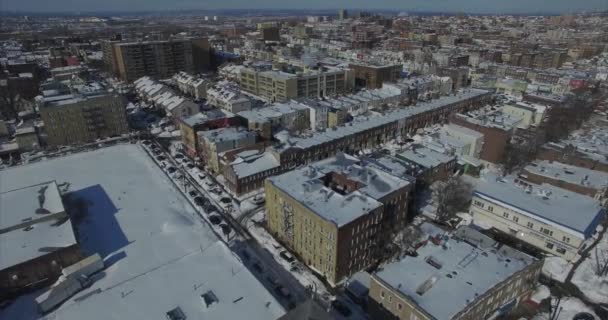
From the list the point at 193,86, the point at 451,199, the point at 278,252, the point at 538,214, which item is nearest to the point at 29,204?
the point at 278,252

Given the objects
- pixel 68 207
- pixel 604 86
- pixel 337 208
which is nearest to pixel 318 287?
pixel 337 208

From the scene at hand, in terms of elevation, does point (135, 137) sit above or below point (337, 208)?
below

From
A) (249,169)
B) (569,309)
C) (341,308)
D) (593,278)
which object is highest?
(249,169)

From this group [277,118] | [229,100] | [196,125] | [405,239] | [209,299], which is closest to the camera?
[209,299]

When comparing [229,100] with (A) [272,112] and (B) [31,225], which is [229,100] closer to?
→ (A) [272,112]

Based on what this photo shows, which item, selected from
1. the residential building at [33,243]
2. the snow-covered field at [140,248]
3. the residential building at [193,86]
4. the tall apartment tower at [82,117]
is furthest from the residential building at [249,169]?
the residential building at [193,86]

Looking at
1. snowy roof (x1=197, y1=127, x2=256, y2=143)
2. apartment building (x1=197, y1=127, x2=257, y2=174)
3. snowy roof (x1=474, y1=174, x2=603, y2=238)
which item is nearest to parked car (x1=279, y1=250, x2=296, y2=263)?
apartment building (x1=197, y1=127, x2=257, y2=174)

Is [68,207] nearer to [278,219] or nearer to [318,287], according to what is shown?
[278,219]
